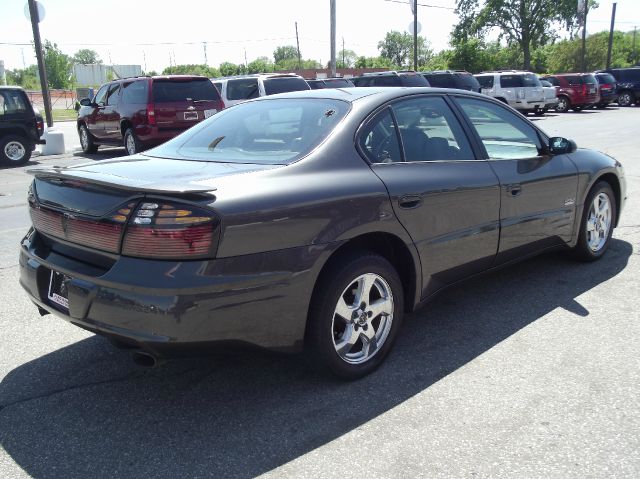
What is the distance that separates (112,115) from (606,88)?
985 inches

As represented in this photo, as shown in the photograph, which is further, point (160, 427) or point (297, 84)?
point (297, 84)

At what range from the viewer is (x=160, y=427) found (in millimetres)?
2934

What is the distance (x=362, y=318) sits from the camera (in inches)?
132

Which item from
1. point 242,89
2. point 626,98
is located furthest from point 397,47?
point 242,89

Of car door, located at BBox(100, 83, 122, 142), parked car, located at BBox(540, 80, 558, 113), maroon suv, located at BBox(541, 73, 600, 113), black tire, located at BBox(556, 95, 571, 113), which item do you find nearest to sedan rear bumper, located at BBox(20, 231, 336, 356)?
car door, located at BBox(100, 83, 122, 142)

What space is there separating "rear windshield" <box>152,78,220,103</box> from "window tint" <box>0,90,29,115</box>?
11.0ft

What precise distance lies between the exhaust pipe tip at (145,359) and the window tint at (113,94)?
505 inches

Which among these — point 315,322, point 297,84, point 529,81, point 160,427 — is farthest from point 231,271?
point 529,81

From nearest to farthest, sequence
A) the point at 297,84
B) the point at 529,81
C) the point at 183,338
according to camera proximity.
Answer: the point at 183,338, the point at 297,84, the point at 529,81

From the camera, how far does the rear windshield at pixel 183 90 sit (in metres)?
13.4

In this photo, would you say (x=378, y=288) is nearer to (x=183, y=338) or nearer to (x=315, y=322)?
(x=315, y=322)

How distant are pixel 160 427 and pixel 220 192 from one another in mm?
1154

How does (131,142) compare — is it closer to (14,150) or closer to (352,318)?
Answer: (14,150)

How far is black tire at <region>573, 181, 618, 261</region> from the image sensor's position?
16.9 feet
